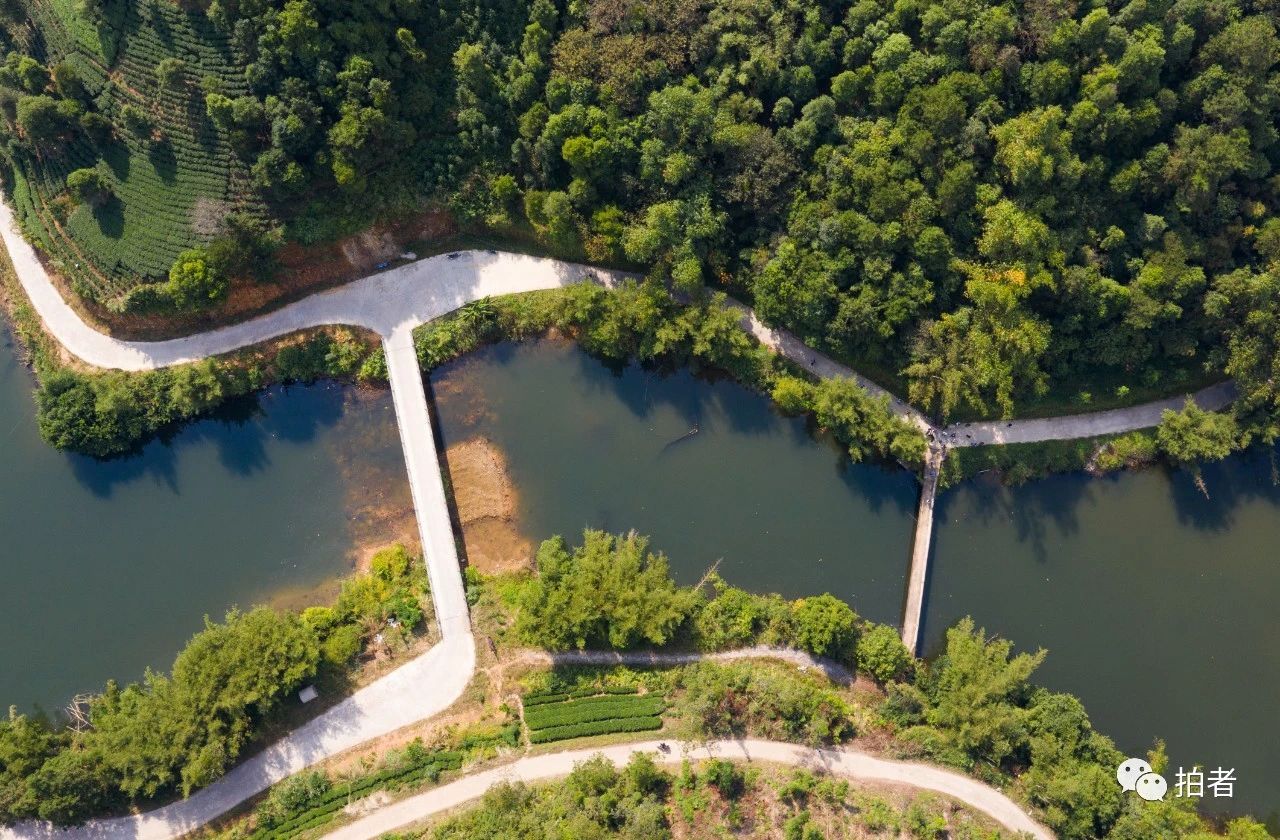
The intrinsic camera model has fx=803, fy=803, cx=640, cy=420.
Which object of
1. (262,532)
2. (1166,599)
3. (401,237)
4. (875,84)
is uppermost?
(875,84)

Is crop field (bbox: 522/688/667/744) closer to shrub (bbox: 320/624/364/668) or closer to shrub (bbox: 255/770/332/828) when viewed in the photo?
shrub (bbox: 320/624/364/668)

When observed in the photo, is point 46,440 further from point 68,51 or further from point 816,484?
point 816,484

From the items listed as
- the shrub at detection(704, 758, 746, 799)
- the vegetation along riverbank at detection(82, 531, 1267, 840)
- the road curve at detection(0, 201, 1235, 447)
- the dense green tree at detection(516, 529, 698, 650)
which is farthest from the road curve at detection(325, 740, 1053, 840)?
the road curve at detection(0, 201, 1235, 447)

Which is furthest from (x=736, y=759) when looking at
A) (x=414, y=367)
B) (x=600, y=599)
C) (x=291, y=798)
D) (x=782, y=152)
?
(x=782, y=152)

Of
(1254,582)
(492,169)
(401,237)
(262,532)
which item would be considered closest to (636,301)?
(492,169)

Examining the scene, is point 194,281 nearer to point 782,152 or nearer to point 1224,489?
point 782,152

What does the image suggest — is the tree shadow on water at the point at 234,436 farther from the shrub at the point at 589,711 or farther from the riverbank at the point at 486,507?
the shrub at the point at 589,711

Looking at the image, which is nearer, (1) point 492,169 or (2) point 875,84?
(2) point 875,84
